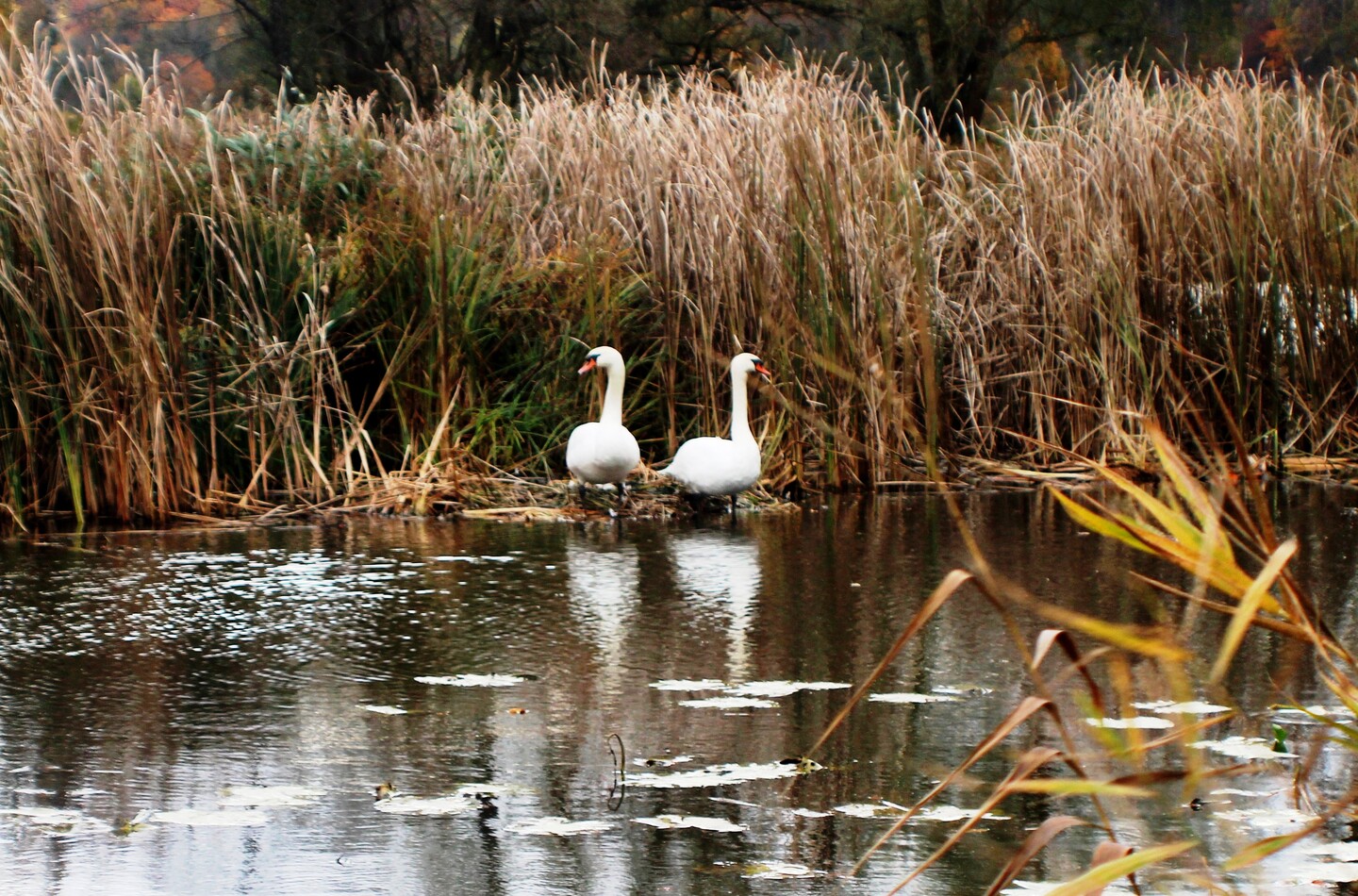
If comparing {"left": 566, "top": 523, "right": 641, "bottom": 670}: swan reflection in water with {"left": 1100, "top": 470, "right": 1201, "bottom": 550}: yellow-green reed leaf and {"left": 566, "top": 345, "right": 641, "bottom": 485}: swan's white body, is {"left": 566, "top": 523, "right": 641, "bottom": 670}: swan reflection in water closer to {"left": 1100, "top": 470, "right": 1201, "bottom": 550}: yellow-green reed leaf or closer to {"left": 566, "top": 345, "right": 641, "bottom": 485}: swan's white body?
{"left": 566, "top": 345, "right": 641, "bottom": 485}: swan's white body

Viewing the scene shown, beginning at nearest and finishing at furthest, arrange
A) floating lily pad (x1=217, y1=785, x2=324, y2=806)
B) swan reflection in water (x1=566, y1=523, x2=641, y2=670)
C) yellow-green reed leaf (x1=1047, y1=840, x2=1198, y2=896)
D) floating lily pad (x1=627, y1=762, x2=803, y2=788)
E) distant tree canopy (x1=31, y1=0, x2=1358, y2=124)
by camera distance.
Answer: yellow-green reed leaf (x1=1047, y1=840, x2=1198, y2=896), floating lily pad (x1=217, y1=785, x2=324, y2=806), floating lily pad (x1=627, y1=762, x2=803, y2=788), swan reflection in water (x1=566, y1=523, x2=641, y2=670), distant tree canopy (x1=31, y1=0, x2=1358, y2=124)

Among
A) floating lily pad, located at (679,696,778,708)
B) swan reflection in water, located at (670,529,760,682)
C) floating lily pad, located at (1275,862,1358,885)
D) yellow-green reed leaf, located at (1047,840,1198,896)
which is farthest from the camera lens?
swan reflection in water, located at (670,529,760,682)

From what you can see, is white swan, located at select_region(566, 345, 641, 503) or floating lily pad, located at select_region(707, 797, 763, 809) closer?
floating lily pad, located at select_region(707, 797, 763, 809)

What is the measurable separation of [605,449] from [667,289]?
1.60 m

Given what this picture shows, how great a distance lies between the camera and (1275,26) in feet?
126

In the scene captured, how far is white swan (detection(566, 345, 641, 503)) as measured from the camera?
338 inches

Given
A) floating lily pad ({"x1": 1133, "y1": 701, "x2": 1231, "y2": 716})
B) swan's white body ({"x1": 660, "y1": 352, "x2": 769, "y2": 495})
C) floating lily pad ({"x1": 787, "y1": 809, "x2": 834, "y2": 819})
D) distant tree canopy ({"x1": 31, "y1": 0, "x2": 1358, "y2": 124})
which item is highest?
distant tree canopy ({"x1": 31, "y1": 0, "x2": 1358, "y2": 124})

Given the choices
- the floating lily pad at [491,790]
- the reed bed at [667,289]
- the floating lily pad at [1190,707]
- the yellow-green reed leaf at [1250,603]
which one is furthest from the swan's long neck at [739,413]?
the yellow-green reed leaf at [1250,603]

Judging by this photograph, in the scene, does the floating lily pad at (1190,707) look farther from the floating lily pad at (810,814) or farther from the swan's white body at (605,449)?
the swan's white body at (605,449)

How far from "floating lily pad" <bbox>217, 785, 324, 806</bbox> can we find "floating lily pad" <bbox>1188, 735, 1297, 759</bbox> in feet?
6.85

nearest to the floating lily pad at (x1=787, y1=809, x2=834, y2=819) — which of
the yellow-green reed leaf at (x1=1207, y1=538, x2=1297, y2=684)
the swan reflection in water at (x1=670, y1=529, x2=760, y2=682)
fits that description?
the swan reflection in water at (x1=670, y1=529, x2=760, y2=682)

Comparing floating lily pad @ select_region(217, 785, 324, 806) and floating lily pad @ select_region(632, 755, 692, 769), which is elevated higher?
floating lily pad @ select_region(632, 755, 692, 769)

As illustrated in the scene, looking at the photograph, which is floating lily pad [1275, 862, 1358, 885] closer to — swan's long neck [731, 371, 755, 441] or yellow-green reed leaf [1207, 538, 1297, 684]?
yellow-green reed leaf [1207, 538, 1297, 684]

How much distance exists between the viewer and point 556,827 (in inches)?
149
